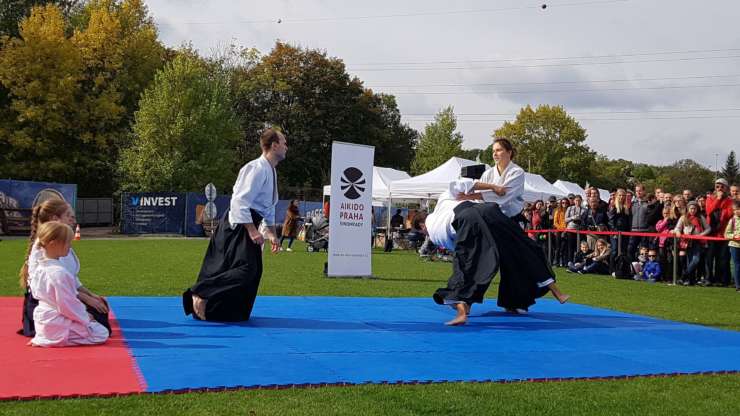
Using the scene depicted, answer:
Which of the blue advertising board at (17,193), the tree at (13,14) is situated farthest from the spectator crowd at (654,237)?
the tree at (13,14)

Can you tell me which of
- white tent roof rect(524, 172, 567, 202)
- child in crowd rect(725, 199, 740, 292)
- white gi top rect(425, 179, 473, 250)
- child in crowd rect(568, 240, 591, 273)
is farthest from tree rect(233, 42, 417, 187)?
white gi top rect(425, 179, 473, 250)

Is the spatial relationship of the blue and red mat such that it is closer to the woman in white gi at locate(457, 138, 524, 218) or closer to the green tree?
the woman in white gi at locate(457, 138, 524, 218)

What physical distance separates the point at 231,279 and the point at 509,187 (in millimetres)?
3311

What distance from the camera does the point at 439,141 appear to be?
6550 cm

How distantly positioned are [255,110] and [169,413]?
56213 mm

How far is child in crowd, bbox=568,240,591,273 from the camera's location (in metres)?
19.2

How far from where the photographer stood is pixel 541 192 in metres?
29.3

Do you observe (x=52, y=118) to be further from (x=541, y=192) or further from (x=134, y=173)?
(x=541, y=192)

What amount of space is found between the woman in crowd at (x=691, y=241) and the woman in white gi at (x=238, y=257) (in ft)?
36.7

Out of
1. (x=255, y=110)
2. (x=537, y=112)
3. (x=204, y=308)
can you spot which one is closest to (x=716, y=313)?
(x=204, y=308)

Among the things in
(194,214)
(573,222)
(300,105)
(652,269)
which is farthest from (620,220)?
(300,105)

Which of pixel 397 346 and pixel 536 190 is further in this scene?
pixel 536 190

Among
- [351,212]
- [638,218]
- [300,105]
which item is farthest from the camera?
[300,105]

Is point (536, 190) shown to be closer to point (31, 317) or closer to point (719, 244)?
point (719, 244)
